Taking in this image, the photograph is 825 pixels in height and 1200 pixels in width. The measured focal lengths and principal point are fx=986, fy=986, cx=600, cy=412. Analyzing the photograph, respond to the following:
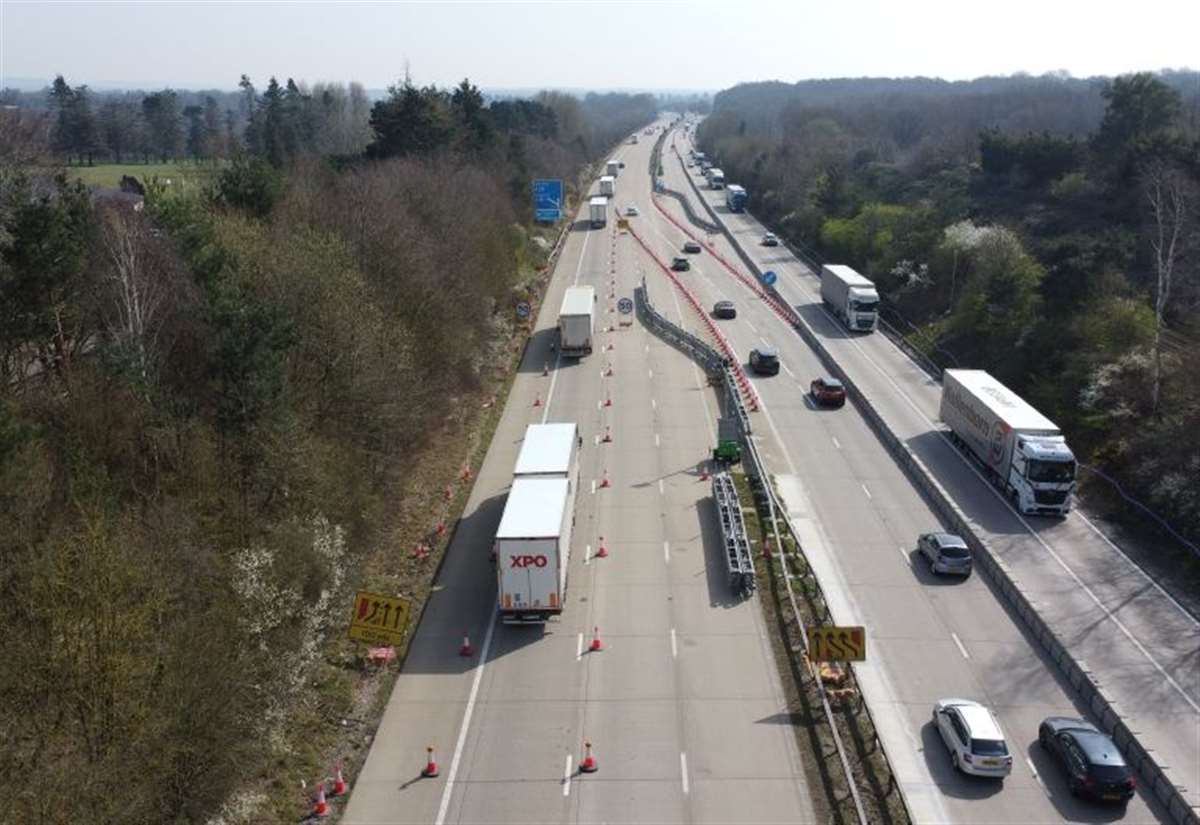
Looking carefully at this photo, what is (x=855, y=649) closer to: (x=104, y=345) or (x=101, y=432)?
(x=101, y=432)

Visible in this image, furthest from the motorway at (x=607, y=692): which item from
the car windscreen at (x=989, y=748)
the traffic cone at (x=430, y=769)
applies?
the car windscreen at (x=989, y=748)

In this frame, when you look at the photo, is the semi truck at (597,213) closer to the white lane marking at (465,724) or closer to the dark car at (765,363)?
the dark car at (765,363)

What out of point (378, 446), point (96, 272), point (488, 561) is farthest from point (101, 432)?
point (488, 561)

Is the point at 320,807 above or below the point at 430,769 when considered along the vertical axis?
above

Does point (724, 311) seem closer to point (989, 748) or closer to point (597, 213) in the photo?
point (597, 213)

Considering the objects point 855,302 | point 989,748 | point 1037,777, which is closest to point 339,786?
point 989,748

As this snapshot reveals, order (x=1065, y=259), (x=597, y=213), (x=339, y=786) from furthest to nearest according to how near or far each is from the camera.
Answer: (x=597, y=213) < (x=1065, y=259) < (x=339, y=786)
